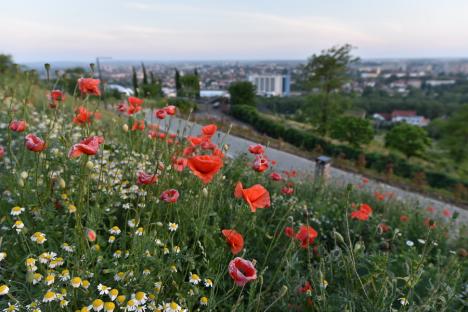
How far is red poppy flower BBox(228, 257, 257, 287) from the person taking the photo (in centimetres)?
117

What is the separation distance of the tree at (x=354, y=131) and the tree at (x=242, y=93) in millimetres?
10242

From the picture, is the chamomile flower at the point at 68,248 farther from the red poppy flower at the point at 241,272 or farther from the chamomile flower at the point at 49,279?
the red poppy flower at the point at 241,272

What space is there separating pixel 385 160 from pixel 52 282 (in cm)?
1186

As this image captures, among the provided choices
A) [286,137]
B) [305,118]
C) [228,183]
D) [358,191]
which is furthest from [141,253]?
[305,118]

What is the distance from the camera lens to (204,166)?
1.47 meters

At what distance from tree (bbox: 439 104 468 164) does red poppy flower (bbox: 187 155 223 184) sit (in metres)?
19.3

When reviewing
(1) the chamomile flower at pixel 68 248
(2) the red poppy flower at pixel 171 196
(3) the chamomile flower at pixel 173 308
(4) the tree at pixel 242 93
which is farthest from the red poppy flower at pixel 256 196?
(4) the tree at pixel 242 93

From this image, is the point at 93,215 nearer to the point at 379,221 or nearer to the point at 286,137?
the point at 379,221

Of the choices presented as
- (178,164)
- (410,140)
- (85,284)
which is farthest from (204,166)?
(410,140)

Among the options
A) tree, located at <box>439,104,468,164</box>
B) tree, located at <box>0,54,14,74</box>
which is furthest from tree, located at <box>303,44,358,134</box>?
tree, located at <box>0,54,14,74</box>

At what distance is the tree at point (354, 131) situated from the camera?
15.7m

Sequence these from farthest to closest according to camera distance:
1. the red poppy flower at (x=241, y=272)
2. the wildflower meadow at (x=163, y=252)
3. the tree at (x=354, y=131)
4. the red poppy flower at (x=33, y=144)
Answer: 1. the tree at (x=354, y=131)
2. the red poppy flower at (x=33, y=144)
3. the wildflower meadow at (x=163, y=252)
4. the red poppy flower at (x=241, y=272)

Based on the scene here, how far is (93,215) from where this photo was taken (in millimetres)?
1727

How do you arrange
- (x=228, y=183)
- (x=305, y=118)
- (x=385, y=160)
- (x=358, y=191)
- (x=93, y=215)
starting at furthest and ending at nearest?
(x=305, y=118), (x=385, y=160), (x=358, y=191), (x=228, y=183), (x=93, y=215)
